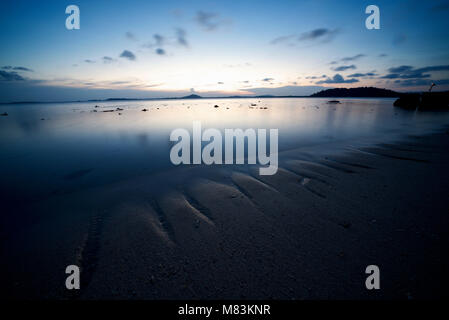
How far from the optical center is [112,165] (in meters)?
9.09

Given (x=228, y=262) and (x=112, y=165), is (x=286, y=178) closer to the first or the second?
(x=228, y=262)

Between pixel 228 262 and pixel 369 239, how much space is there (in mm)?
2952

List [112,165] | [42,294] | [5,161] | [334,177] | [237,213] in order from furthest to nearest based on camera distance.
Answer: [5,161]
[112,165]
[334,177]
[237,213]
[42,294]

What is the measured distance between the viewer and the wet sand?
275 centimetres

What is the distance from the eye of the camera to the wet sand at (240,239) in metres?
2.75

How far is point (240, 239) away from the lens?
3686 millimetres

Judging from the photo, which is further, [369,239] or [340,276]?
[369,239]

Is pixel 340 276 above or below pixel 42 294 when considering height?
above
